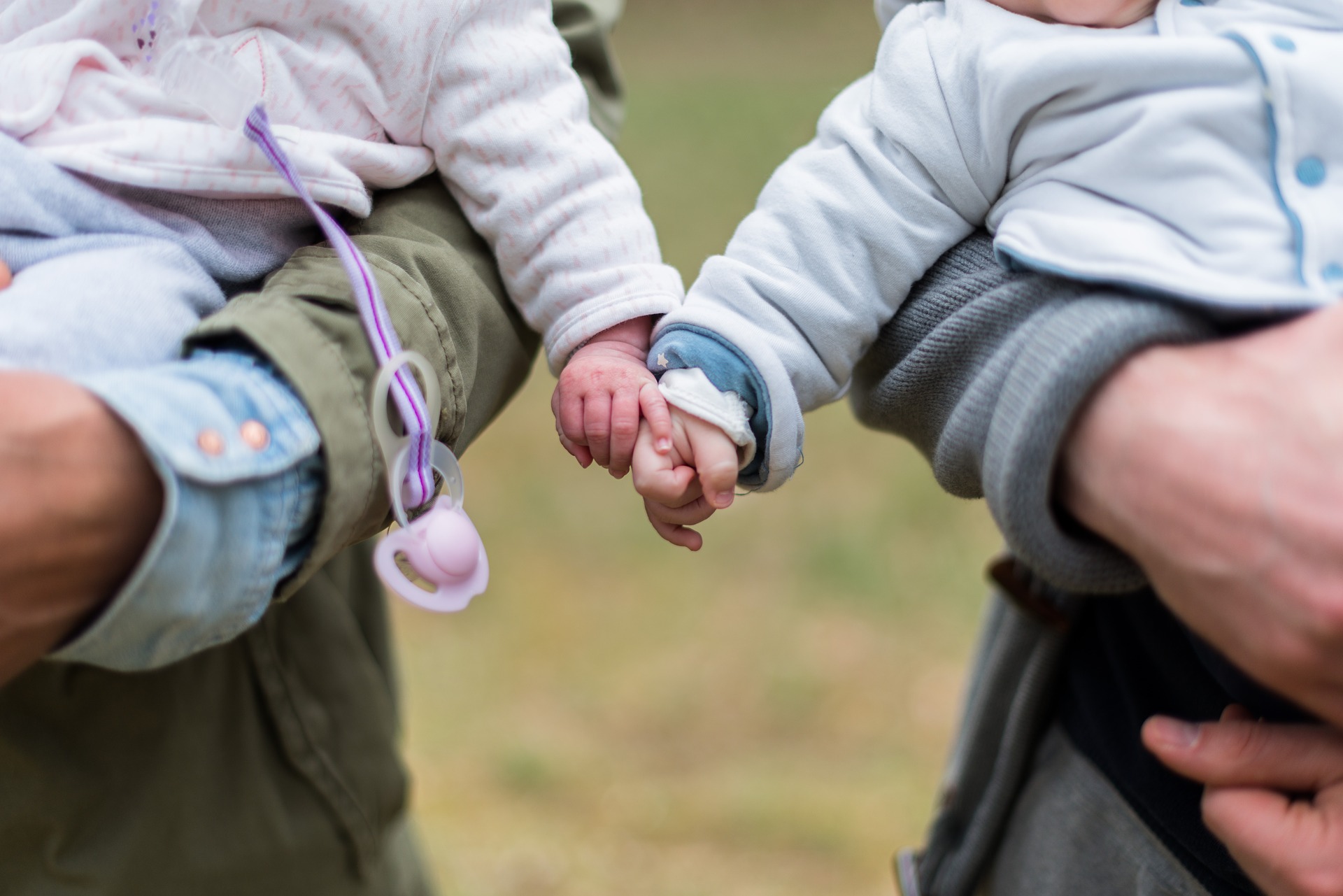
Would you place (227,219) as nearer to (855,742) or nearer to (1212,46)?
(1212,46)

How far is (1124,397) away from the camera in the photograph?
0.45 m

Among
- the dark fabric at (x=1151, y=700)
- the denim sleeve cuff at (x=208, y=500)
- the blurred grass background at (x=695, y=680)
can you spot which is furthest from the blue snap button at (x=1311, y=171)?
the blurred grass background at (x=695, y=680)

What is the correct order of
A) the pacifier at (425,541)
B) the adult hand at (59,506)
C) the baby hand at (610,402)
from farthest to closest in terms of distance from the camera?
the baby hand at (610,402) < the pacifier at (425,541) < the adult hand at (59,506)

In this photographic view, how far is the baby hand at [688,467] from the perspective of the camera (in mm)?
578

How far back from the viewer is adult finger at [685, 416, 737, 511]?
22.7 inches

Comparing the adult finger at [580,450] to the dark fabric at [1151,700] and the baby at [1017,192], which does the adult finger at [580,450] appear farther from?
the dark fabric at [1151,700]

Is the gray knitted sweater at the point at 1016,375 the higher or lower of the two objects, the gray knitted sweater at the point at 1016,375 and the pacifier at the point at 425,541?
the higher

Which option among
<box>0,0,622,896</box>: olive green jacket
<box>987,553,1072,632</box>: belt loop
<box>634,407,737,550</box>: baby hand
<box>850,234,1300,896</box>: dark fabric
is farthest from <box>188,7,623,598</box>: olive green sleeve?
<box>987,553,1072,632</box>: belt loop

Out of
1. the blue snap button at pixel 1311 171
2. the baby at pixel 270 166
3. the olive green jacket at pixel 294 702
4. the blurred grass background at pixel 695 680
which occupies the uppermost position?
the blue snap button at pixel 1311 171

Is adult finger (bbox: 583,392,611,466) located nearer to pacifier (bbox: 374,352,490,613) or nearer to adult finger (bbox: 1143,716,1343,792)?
pacifier (bbox: 374,352,490,613)

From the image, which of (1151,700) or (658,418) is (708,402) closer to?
(658,418)

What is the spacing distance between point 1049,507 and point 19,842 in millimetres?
621

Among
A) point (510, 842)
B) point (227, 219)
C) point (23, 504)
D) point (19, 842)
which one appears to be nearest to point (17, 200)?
point (227, 219)

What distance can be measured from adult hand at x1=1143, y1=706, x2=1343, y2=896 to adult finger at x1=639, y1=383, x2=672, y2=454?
0.92ft
